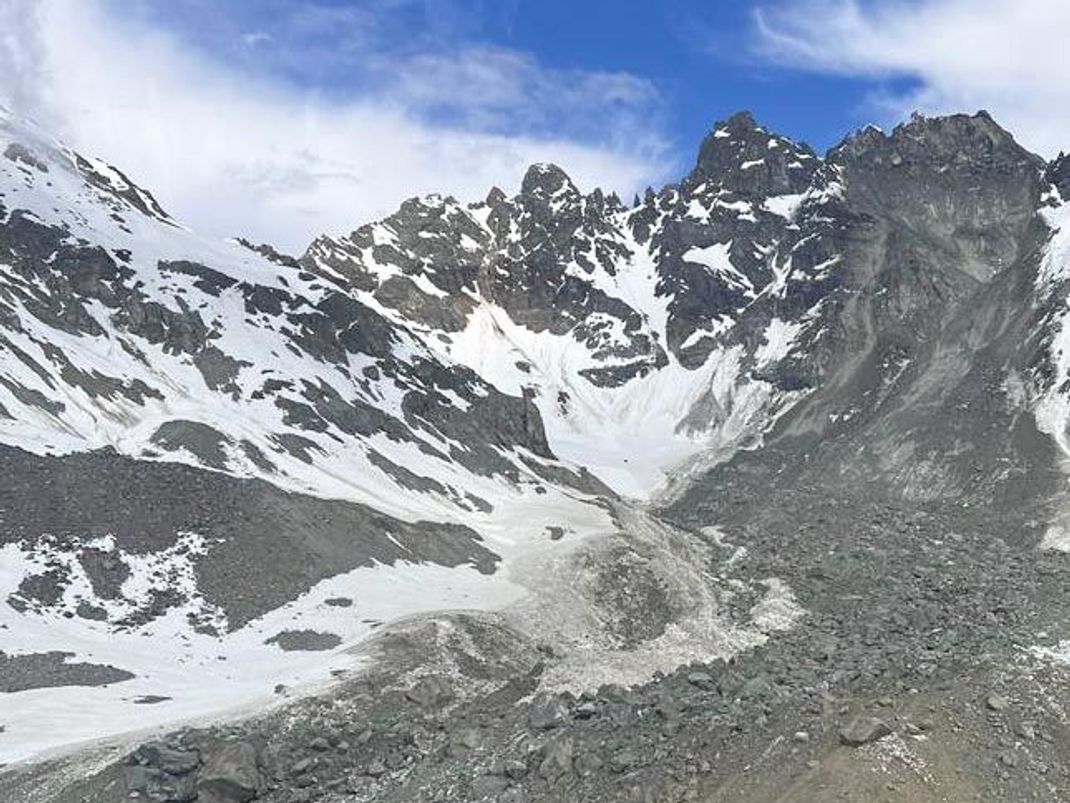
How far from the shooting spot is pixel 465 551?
→ 8869 cm

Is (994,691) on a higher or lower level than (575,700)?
higher

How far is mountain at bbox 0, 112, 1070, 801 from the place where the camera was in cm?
3534

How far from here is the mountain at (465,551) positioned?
3534 cm

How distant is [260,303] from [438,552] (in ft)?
199

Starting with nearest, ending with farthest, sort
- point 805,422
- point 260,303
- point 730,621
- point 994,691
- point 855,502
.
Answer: point 994,691
point 730,621
point 855,502
point 260,303
point 805,422

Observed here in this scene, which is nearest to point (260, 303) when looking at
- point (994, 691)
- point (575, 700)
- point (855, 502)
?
point (855, 502)

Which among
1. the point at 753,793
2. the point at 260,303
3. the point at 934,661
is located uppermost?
the point at 260,303

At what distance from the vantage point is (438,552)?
86562 mm

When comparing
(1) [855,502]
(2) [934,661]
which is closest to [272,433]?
(1) [855,502]

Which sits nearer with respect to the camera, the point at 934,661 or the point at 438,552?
the point at 934,661

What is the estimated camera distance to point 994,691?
3497cm

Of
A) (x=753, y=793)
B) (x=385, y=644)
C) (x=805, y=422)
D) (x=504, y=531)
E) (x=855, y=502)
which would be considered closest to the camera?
(x=753, y=793)

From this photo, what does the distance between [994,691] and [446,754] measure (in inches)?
734

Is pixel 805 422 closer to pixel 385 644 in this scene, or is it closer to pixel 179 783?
pixel 385 644
